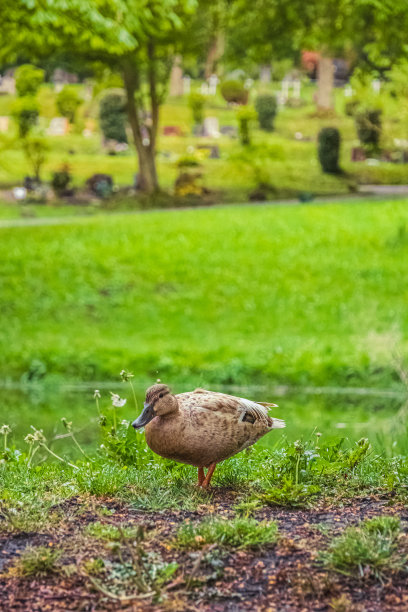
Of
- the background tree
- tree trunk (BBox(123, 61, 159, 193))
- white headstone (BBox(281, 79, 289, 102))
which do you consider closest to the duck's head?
the background tree

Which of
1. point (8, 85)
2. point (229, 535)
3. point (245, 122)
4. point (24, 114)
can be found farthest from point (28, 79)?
point (229, 535)

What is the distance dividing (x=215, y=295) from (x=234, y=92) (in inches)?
299

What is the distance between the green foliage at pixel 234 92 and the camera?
80.1 ft

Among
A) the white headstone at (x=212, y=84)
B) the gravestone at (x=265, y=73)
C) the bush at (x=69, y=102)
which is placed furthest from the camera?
the gravestone at (x=265, y=73)

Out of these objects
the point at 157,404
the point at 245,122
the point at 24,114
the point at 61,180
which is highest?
the point at 24,114

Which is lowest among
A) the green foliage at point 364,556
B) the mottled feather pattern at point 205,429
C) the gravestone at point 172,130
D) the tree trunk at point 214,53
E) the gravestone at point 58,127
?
the green foliage at point 364,556

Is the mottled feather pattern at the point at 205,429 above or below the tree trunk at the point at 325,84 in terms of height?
below

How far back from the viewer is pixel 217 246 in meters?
20.8

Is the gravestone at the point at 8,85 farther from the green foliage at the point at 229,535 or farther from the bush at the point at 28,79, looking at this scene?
the green foliage at the point at 229,535

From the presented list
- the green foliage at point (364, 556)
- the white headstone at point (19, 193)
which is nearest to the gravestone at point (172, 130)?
the white headstone at point (19, 193)

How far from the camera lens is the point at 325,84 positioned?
81.2ft

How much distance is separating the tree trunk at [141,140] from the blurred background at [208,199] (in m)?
0.05

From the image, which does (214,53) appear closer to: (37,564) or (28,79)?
(28,79)

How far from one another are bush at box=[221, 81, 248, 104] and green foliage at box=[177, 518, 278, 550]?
68.4 ft
